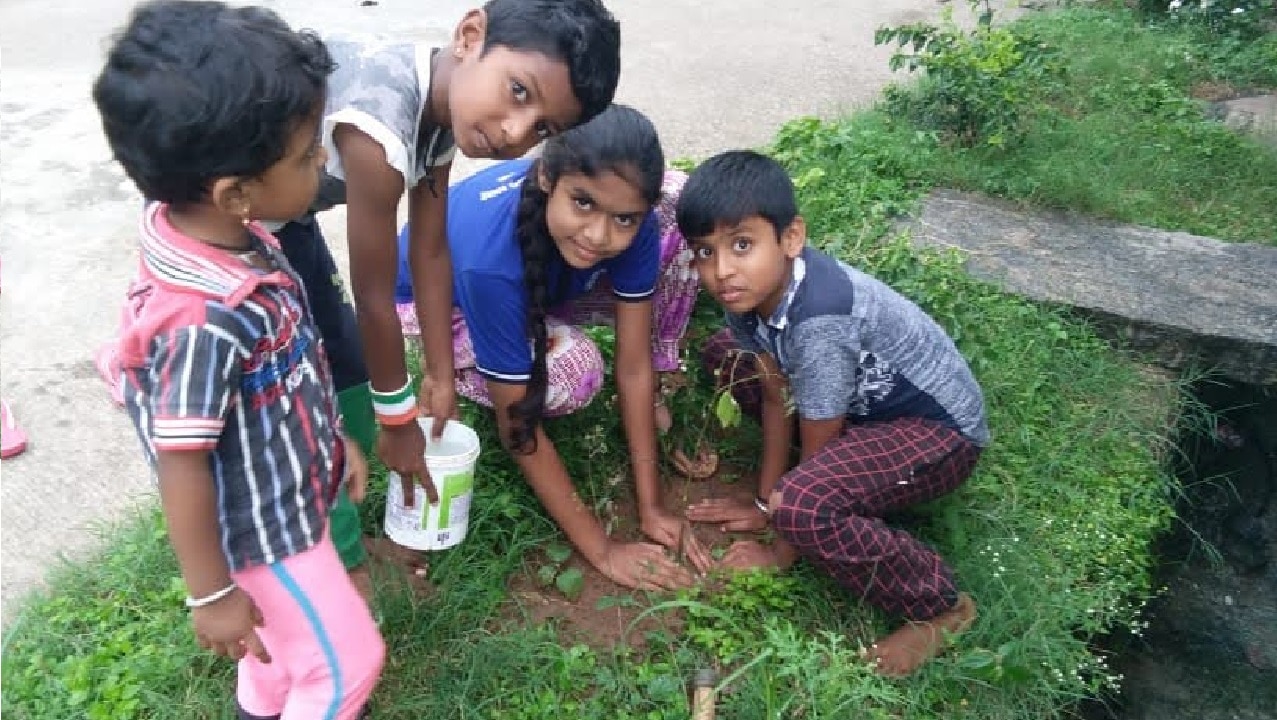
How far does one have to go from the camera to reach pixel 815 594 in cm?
239

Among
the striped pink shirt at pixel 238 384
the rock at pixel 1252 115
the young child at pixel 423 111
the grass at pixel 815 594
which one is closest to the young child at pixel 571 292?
the grass at pixel 815 594

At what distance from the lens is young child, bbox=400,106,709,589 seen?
2.09 metres

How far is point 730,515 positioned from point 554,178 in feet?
3.24

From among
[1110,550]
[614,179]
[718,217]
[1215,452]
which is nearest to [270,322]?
[614,179]

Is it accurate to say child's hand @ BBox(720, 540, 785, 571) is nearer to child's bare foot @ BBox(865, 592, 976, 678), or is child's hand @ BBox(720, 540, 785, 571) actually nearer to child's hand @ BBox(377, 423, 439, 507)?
child's bare foot @ BBox(865, 592, 976, 678)

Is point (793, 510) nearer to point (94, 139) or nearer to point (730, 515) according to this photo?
point (730, 515)

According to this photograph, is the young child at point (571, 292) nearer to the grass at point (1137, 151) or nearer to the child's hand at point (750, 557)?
the child's hand at point (750, 557)

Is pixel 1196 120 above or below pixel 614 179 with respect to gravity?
below

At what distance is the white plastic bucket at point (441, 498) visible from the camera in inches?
82.7

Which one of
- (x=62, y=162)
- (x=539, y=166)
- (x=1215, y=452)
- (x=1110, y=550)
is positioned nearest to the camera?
(x=539, y=166)

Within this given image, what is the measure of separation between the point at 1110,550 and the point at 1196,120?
294 centimetres

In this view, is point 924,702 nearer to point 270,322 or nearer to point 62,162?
point 270,322

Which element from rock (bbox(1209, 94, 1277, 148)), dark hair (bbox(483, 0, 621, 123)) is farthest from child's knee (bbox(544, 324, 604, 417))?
rock (bbox(1209, 94, 1277, 148))

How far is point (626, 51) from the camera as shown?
210 inches
